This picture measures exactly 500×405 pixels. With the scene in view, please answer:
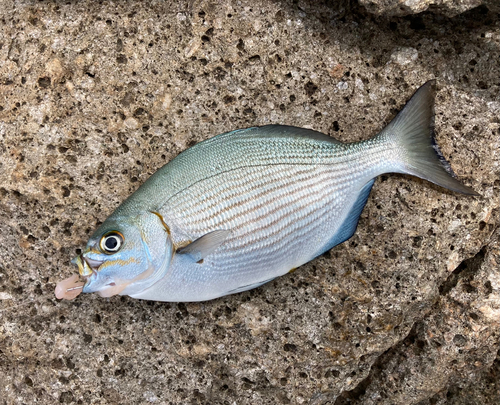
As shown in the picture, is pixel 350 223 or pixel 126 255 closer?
pixel 126 255

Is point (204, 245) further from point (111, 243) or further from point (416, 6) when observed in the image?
point (416, 6)

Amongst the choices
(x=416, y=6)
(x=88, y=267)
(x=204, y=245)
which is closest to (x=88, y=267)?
(x=88, y=267)

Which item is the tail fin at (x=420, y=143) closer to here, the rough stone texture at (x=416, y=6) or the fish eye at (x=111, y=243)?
the rough stone texture at (x=416, y=6)

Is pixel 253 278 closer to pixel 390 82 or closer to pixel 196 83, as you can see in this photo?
pixel 196 83

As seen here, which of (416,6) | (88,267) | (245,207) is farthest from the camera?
(416,6)

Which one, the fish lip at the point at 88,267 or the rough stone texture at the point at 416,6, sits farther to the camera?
the rough stone texture at the point at 416,6

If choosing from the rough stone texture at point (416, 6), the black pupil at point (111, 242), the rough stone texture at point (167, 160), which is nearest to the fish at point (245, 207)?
the black pupil at point (111, 242)

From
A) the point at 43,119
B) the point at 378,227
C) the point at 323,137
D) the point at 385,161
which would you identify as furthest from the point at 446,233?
the point at 43,119

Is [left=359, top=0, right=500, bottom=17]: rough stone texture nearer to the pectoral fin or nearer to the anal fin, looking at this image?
the anal fin
